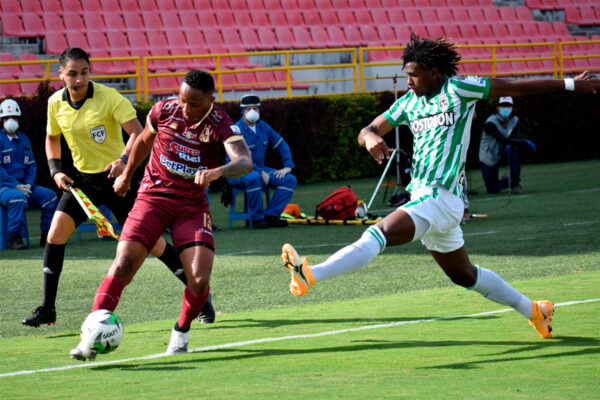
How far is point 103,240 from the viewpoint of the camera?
48.1ft

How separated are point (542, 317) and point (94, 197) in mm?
3789

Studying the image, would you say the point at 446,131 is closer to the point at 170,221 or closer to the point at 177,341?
the point at 170,221

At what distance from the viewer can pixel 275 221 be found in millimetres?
15703

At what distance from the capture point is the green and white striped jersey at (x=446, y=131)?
21.7 ft

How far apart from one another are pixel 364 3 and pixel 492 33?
4.32m

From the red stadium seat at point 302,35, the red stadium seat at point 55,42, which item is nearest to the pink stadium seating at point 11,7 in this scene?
the red stadium seat at point 55,42

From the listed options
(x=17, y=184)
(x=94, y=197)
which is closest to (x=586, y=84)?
(x=94, y=197)

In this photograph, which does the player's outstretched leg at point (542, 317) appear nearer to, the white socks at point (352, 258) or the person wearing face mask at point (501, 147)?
the white socks at point (352, 258)

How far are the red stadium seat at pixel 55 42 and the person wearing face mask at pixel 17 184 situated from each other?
8.50 m

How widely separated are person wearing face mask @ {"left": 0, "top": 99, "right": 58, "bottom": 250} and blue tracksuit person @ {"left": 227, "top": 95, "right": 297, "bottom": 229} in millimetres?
2851

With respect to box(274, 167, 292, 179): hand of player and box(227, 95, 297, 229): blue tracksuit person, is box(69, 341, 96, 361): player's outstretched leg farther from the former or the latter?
box(274, 167, 292, 179): hand of player

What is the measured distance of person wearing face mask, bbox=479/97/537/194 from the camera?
1891 centimetres

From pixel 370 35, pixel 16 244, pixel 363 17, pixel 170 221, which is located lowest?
pixel 16 244

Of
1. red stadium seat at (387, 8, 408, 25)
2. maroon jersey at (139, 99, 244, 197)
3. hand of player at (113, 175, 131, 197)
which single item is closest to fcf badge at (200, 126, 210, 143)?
maroon jersey at (139, 99, 244, 197)
